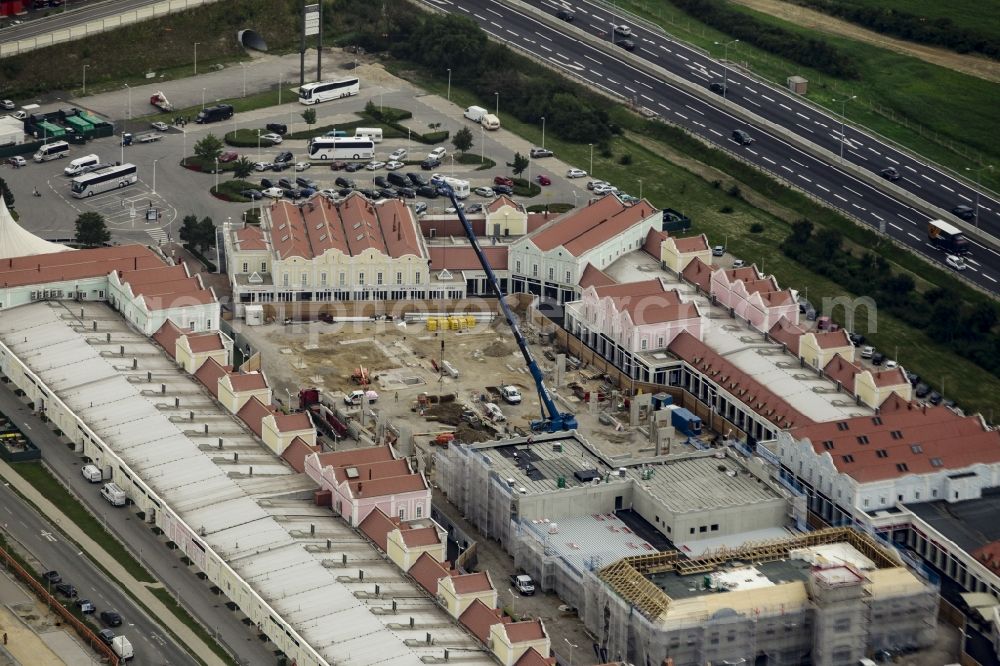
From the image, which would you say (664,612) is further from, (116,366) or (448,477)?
(116,366)

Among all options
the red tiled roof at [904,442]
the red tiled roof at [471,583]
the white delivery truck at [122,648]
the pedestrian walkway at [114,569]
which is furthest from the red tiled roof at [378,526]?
the red tiled roof at [904,442]

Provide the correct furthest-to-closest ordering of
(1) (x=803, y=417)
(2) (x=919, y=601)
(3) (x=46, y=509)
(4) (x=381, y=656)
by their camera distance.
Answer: (1) (x=803, y=417) → (3) (x=46, y=509) → (2) (x=919, y=601) → (4) (x=381, y=656)

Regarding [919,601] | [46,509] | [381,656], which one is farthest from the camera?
[46,509]

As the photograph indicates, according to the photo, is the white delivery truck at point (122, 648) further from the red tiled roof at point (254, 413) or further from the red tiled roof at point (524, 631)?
the red tiled roof at point (254, 413)

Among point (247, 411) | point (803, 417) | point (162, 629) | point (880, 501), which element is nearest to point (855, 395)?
point (803, 417)

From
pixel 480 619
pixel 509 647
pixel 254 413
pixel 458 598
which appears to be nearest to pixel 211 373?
pixel 254 413

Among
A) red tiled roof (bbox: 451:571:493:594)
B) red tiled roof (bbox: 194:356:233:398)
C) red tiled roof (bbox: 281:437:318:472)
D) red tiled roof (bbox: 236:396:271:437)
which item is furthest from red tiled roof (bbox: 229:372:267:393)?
red tiled roof (bbox: 451:571:493:594)

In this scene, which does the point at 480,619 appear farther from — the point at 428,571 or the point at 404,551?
the point at 404,551
